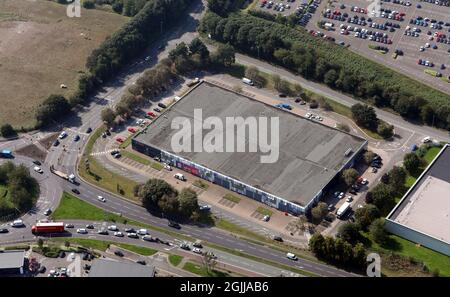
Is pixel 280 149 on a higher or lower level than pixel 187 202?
higher

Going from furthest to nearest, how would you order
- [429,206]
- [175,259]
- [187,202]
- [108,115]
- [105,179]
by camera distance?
[108,115] < [105,179] < [187,202] < [429,206] < [175,259]

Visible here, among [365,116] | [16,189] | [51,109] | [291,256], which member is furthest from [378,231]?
[51,109]

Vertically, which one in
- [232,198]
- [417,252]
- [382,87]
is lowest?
[232,198]

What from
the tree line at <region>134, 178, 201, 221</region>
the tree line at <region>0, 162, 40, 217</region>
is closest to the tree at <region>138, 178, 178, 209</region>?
the tree line at <region>134, 178, 201, 221</region>

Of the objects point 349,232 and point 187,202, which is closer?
point 349,232

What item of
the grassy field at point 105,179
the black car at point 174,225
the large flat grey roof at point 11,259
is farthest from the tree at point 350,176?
the large flat grey roof at point 11,259

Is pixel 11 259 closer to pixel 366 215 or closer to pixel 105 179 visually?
pixel 105 179

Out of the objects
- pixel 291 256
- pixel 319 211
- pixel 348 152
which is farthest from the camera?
pixel 348 152
